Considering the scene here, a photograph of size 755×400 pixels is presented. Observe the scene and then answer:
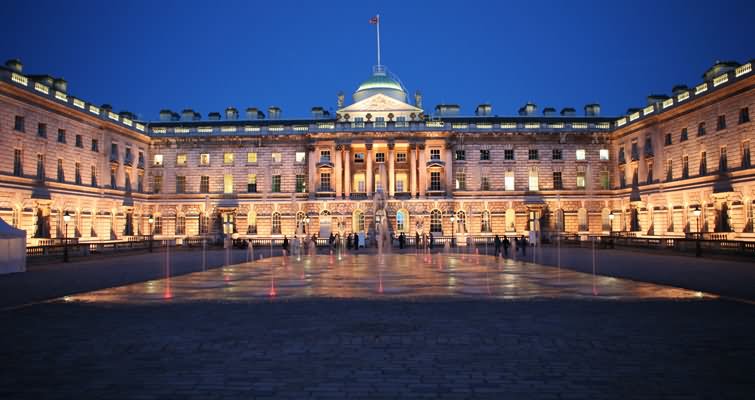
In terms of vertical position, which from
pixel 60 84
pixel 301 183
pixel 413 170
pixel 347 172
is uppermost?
pixel 60 84

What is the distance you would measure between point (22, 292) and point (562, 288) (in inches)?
681

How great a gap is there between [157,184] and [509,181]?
43664 mm

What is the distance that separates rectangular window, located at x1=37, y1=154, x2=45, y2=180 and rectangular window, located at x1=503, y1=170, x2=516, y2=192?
48.3 metres

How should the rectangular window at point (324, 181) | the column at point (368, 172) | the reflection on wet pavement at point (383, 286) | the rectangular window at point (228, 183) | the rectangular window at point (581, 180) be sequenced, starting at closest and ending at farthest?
1. the reflection on wet pavement at point (383, 286)
2. the column at point (368, 172)
3. the rectangular window at point (324, 181)
4. the rectangular window at point (581, 180)
5. the rectangular window at point (228, 183)

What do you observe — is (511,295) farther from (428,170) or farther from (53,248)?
(428,170)

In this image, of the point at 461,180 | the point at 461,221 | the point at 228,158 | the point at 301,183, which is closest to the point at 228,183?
A: the point at 228,158

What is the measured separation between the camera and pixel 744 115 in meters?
42.8

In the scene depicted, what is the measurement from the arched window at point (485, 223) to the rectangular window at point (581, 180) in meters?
11.7

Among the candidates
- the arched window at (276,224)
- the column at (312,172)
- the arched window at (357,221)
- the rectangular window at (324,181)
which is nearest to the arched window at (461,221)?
the arched window at (357,221)

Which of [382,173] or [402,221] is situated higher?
[382,173]

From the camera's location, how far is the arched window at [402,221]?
65.2 meters

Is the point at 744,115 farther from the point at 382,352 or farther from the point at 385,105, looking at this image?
the point at 382,352

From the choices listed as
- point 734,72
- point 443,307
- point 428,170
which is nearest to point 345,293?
point 443,307

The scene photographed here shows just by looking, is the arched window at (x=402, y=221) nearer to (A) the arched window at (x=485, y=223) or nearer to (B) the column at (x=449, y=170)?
(B) the column at (x=449, y=170)
